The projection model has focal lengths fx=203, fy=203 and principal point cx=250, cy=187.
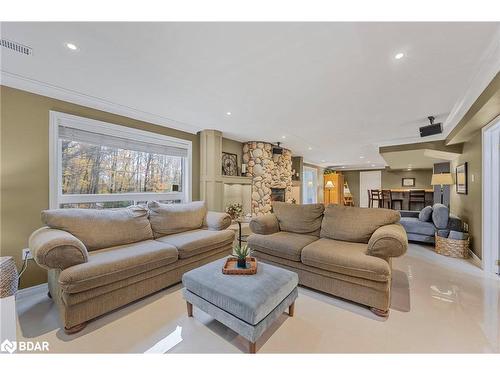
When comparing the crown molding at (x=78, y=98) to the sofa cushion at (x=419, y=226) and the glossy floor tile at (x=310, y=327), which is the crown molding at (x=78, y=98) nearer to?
the glossy floor tile at (x=310, y=327)

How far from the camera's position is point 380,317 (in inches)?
69.9

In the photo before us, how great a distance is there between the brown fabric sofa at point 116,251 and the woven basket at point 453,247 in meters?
3.55

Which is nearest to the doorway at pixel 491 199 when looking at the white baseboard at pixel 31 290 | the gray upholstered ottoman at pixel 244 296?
the gray upholstered ottoman at pixel 244 296

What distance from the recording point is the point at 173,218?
285 cm

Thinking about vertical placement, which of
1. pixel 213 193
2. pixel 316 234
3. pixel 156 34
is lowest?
pixel 316 234

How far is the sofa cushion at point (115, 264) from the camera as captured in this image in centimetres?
156

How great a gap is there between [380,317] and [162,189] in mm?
3447

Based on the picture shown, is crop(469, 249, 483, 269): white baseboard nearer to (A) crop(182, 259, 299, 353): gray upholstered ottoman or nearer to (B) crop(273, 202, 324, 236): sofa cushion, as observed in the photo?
(B) crop(273, 202, 324, 236): sofa cushion

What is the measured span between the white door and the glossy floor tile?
26.9ft

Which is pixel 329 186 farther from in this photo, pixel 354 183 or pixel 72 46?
pixel 72 46

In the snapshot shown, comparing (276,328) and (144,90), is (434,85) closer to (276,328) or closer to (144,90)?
(276,328)

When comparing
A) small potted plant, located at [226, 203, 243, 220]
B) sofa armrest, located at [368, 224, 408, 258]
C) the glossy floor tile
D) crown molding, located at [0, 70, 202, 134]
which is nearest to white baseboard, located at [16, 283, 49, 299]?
the glossy floor tile

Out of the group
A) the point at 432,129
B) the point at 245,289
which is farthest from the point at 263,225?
the point at 432,129
